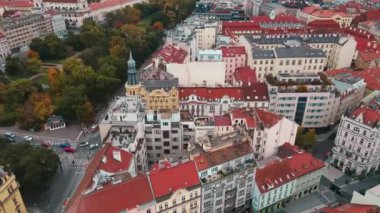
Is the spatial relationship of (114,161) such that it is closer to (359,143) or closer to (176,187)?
(176,187)

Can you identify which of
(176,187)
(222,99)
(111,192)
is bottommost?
(176,187)

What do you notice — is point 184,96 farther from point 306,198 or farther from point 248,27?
point 248,27

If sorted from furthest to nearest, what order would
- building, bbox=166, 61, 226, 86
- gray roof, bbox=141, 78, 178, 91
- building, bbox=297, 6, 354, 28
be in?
1. building, bbox=297, 6, 354, 28
2. building, bbox=166, 61, 226, 86
3. gray roof, bbox=141, 78, 178, 91

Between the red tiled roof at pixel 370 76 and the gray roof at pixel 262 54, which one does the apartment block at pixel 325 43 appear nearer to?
the gray roof at pixel 262 54

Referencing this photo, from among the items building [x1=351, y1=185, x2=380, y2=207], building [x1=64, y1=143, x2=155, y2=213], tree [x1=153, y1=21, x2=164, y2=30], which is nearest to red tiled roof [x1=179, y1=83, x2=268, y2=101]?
building [x1=351, y1=185, x2=380, y2=207]

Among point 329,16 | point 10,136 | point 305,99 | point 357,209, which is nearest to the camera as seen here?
point 357,209

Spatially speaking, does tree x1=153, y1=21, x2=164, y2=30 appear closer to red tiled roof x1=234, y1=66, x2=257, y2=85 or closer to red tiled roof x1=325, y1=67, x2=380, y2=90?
red tiled roof x1=234, y1=66, x2=257, y2=85

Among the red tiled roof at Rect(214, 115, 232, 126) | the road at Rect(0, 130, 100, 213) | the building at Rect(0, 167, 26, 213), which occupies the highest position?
the red tiled roof at Rect(214, 115, 232, 126)

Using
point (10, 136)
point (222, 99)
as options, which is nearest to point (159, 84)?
point (222, 99)
